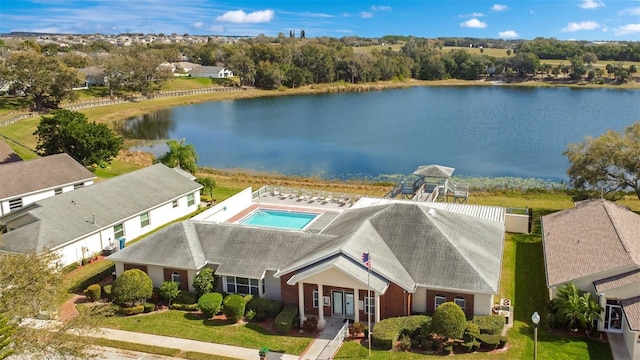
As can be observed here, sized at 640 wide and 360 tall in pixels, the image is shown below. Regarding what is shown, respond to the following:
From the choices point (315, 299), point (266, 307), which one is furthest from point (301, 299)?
point (266, 307)

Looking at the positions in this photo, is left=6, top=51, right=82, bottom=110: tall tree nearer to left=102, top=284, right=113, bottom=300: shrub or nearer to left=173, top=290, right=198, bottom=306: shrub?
left=102, top=284, right=113, bottom=300: shrub

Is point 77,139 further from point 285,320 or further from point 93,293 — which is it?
point 285,320

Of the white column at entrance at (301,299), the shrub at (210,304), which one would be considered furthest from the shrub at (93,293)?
the white column at entrance at (301,299)

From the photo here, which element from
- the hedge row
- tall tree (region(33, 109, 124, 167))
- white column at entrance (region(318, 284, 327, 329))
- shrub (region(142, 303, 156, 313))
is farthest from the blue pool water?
tall tree (region(33, 109, 124, 167))

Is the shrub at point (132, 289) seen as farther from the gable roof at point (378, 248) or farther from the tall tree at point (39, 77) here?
the tall tree at point (39, 77)

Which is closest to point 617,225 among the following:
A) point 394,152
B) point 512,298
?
point 512,298

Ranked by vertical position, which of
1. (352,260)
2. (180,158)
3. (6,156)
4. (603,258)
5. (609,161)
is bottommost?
(603,258)
